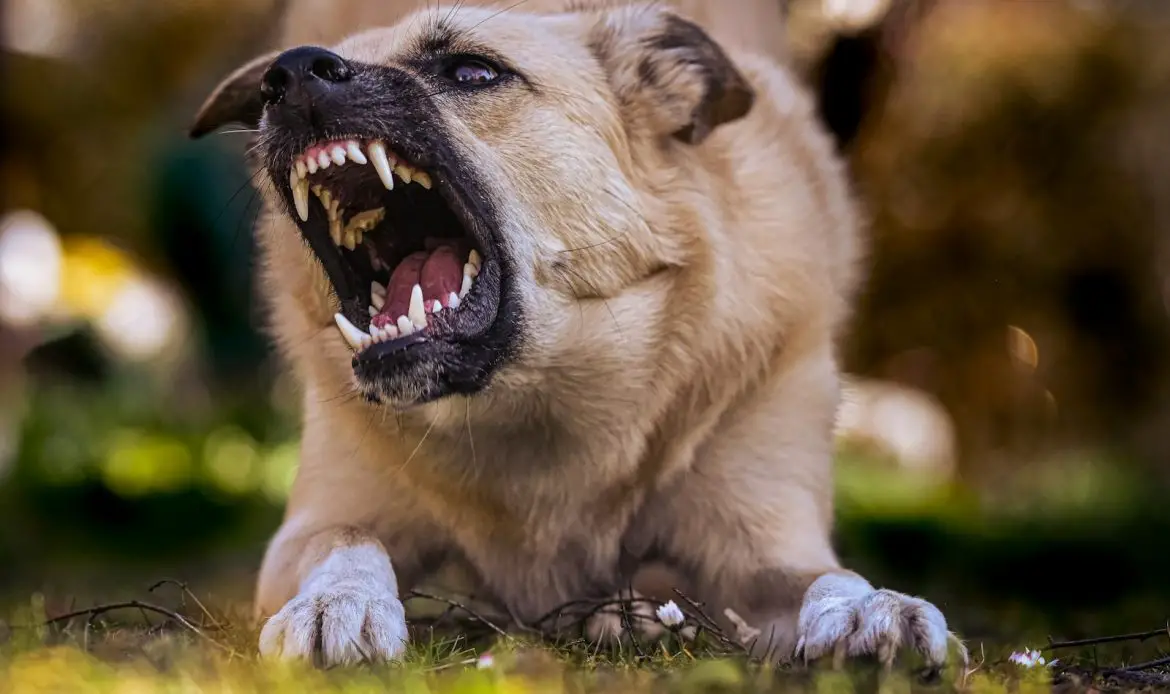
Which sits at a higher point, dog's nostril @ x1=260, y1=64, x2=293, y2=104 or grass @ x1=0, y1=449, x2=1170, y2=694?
dog's nostril @ x1=260, y1=64, x2=293, y2=104

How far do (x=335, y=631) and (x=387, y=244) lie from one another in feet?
2.89

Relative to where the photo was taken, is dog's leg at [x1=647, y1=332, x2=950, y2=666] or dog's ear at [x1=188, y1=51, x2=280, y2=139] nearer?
dog's leg at [x1=647, y1=332, x2=950, y2=666]

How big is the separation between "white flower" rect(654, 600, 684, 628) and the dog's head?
0.56 m

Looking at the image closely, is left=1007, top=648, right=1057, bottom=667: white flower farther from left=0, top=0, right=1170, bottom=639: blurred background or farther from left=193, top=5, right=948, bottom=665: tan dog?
left=0, top=0, right=1170, bottom=639: blurred background

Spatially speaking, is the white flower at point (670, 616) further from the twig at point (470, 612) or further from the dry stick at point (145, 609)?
the dry stick at point (145, 609)

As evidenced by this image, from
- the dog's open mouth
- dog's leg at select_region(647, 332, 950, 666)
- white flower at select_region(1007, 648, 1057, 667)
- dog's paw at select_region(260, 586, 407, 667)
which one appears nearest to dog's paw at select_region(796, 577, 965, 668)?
white flower at select_region(1007, 648, 1057, 667)

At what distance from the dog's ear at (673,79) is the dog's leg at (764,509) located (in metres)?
0.57

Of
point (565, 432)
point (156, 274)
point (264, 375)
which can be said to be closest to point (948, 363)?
point (264, 375)

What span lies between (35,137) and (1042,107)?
6.22m

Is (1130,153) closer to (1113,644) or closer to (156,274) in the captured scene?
(1113,644)

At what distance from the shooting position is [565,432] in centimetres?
265

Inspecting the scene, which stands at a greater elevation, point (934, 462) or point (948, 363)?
point (948, 363)

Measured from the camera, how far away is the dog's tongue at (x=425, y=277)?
2.48 meters

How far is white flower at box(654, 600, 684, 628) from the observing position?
90.4 inches
